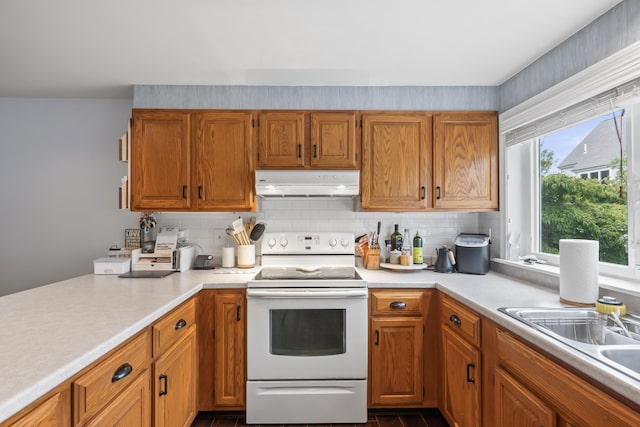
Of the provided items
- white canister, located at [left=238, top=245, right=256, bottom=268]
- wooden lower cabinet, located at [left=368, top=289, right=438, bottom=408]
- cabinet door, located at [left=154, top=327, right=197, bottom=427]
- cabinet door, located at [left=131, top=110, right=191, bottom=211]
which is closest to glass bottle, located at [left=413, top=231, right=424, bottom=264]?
wooden lower cabinet, located at [left=368, top=289, right=438, bottom=408]

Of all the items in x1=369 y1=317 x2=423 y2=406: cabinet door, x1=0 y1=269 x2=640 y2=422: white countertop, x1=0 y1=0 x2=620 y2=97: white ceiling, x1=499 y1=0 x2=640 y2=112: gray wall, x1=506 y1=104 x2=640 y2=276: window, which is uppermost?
x1=0 y1=0 x2=620 y2=97: white ceiling

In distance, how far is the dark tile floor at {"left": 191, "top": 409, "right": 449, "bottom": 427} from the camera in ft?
6.92

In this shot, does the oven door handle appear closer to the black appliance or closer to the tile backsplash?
the tile backsplash

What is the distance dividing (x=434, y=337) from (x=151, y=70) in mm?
2588

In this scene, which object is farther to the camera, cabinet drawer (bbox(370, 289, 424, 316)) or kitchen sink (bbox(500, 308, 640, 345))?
cabinet drawer (bbox(370, 289, 424, 316))

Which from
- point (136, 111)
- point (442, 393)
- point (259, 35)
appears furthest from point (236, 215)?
point (442, 393)

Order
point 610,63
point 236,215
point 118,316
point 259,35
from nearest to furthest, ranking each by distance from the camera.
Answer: point 118,316 < point 610,63 < point 259,35 < point 236,215

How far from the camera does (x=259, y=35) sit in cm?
181

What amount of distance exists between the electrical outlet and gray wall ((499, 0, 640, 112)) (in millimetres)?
2388

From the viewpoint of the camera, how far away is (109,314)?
4.67 ft

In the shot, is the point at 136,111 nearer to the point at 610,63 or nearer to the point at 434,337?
the point at 434,337

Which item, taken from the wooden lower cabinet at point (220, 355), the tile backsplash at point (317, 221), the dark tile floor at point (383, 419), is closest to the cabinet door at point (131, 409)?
the wooden lower cabinet at point (220, 355)

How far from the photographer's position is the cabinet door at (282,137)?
2459mm

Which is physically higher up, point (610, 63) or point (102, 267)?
point (610, 63)
